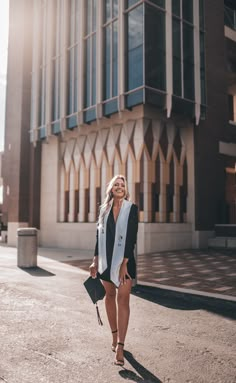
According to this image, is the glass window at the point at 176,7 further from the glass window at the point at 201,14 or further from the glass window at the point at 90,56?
the glass window at the point at 90,56

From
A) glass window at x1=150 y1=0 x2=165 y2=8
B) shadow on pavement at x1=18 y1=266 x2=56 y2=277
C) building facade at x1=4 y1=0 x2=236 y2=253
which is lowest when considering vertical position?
shadow on pavement at x1=18 y1=266 x2=56 y2=277

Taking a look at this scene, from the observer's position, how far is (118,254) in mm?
3791

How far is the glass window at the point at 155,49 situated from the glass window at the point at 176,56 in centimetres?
69

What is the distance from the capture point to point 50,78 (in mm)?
21734

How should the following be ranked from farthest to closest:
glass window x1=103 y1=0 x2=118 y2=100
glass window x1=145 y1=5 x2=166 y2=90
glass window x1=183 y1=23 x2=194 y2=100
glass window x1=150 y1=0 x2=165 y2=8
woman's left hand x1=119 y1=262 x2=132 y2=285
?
1. glass window x1=183 y1=23 x2=194 y2=100
2. glass window x1=103 y1=0 x2=118 y2=100
3. glass window x1=150 y1=0 x2=165 y2=8
4. glass window x1=145 y1=5 x2=166 y2=90
5. woman's left hand x1=119 y1=262 x2=132 y2=285

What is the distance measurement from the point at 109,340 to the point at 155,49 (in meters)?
14.1

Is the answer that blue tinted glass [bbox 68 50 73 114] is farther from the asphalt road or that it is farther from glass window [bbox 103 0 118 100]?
the asphalt road

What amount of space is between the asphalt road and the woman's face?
1633 mm

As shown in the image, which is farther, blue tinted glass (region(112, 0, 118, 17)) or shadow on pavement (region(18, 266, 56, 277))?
blue tinted glass (region(112, 0, 118, 17))

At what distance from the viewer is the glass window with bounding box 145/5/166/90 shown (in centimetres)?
1570

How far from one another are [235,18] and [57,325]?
22405 mm

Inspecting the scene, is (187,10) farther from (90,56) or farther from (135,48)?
(90,56)

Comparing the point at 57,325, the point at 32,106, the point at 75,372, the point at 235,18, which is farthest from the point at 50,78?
the point at 75,372

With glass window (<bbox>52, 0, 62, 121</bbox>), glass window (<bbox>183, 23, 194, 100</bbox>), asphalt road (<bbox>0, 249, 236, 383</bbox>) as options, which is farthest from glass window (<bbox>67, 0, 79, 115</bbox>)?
asphalt road (<bbox>0, 249, 236, 383</bbox>)
